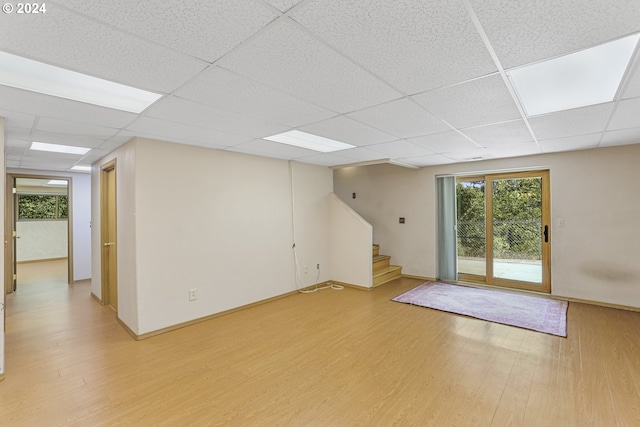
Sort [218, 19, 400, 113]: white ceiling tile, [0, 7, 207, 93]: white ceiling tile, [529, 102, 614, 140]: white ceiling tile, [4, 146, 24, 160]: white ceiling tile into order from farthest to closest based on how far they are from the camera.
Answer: [4, 146, 24, 160]: white ceiling tile
[529, 102, 614, 140]: white ceiling tile
[218, 19, 400, 113]: white ceiling tile
[0, 7, 207, 93]: white ceiling tile

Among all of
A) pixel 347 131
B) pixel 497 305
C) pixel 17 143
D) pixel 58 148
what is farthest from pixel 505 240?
pixel 17 143

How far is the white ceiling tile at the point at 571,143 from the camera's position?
359 centimetres

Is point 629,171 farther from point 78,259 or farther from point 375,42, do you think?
point 78,259

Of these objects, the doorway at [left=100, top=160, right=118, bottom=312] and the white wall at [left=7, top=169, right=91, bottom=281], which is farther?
the white wall at [left=7, top=169, right=91, bottom=281]

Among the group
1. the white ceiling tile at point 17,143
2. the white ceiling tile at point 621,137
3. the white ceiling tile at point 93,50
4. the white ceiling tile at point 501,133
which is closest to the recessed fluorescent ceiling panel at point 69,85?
the white ceiling tile at point 93,50

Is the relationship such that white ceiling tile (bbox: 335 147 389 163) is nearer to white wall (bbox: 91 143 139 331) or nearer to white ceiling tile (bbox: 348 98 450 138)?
white ceiling tile (bbox: 348 98 450 138)

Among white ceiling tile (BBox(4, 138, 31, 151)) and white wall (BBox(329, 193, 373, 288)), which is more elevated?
white ceiling tile (BBox(4, 138, 31, 151))

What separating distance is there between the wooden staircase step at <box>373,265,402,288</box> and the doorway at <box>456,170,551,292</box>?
1.20 m

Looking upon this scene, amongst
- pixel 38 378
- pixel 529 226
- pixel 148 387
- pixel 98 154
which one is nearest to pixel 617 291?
pixel 529 226

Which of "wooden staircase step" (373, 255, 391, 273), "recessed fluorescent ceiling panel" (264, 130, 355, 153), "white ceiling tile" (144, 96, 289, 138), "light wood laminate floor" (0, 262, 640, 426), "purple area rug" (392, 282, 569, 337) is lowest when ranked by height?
"light wood laminate floor" (0, 262, 640, 426)

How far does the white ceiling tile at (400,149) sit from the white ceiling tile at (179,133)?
5.89ft

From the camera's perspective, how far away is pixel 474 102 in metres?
2.36

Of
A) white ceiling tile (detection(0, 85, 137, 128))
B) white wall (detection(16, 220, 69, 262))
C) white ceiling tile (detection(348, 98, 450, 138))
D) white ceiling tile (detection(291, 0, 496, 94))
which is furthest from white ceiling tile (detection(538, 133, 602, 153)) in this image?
white wall (detection(16, 220, 69, 262))

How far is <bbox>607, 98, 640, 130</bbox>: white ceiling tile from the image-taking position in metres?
2.42
